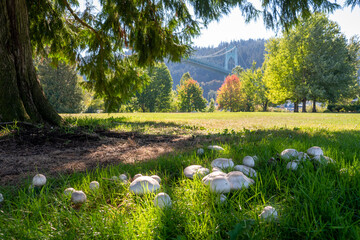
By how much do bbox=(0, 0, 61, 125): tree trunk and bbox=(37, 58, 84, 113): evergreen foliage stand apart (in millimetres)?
22304

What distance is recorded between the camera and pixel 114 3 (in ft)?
15.2

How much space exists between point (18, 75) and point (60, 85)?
78.6ft

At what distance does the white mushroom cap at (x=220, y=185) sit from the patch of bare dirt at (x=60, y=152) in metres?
1.17

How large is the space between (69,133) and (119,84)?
259 cm

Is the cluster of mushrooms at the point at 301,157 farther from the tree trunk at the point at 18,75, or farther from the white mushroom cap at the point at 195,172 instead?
the tree trunk at the point at 18,75

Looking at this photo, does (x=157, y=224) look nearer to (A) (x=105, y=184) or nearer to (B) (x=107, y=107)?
(A) (x=105, y=184)

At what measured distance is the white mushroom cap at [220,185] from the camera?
3.88ft

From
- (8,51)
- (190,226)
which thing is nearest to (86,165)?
(190,226)

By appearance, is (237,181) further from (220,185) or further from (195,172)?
(195,172)

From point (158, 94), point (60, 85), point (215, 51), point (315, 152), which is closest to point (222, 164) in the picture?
point (315, 152)

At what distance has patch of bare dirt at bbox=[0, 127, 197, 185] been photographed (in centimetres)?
212

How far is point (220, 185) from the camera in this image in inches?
46.8

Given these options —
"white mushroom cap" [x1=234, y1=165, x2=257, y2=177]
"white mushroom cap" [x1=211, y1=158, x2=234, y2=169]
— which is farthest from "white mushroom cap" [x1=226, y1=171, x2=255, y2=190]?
"white mushroom cap" [x1=211, y1=158, x2=234, y2=169]

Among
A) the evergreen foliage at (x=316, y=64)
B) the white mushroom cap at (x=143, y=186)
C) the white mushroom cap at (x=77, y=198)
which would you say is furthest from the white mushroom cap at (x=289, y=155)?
the evergreen foliage at (x=316, y=64)
